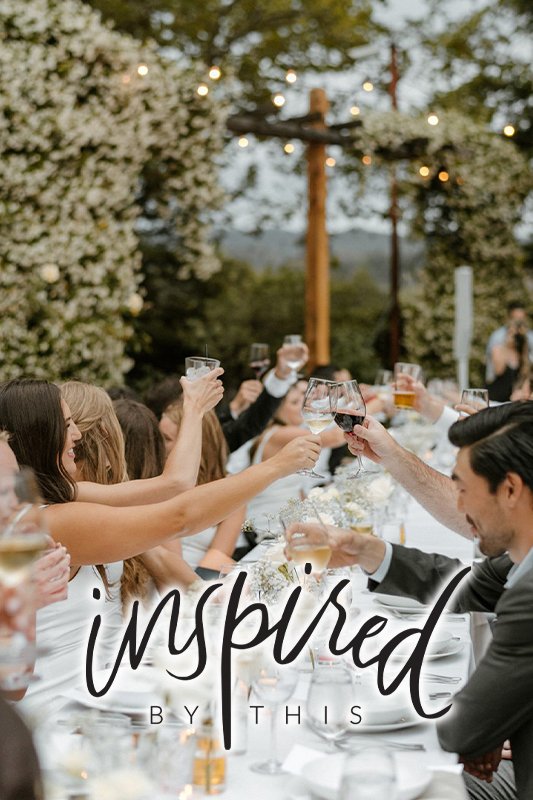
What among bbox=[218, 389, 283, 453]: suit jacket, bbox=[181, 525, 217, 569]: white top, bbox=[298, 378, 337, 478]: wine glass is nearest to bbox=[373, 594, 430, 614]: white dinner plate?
bbox=[298, 378, 337, 478]: wine glass

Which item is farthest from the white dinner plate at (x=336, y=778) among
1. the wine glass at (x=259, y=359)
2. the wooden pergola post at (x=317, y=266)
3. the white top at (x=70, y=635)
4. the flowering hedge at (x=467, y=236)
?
the flowering hedge at (x=467, y=236)

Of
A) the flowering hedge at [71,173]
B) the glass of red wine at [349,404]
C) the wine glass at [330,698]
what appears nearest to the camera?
the wine glass at [330,698]

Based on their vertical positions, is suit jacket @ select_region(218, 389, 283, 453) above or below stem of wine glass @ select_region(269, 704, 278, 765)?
above

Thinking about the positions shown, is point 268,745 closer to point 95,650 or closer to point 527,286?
point 95,650

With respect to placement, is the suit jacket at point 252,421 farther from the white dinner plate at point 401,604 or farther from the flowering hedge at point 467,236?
the flowering hedge at point 467,236

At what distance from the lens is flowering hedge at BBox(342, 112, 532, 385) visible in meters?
12.7

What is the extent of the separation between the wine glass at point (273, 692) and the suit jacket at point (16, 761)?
766 mm

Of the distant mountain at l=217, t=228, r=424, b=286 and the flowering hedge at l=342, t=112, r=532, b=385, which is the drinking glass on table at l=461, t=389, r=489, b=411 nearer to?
the flowering hedge at l=342, t=112, r=532, b=385

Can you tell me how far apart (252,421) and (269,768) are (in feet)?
10.4

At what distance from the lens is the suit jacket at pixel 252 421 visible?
473 centimetres

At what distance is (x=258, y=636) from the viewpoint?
2055mm

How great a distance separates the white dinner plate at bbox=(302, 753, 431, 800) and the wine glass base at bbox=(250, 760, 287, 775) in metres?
0.07

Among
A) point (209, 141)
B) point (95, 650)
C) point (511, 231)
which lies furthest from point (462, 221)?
point (95, 650)

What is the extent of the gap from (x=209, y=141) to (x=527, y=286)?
20.6ft
